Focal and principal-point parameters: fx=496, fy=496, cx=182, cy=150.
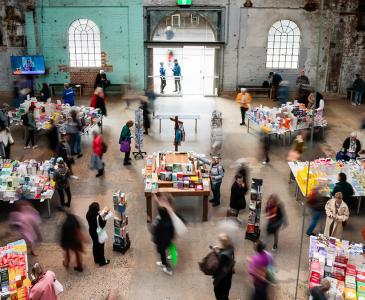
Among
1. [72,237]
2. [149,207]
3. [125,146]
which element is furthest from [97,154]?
[72,237]

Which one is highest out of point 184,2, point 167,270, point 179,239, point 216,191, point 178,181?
point 184,2

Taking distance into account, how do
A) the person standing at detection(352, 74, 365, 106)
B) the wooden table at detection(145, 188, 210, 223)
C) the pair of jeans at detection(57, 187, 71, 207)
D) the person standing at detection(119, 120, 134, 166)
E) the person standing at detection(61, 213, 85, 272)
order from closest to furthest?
1. the person standing at detection(61, 213, 85, 272)
2. the wooden table at detection(145, 188, 210, 223)
3. the pair of jeans at detection(57, 187, 71, 207)
4. the person standing at detection(119, 120, 134, 166)
5. the person standing at detection(352, 74, 365, 106)

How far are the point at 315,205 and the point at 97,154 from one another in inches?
228

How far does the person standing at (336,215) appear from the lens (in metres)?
9.54

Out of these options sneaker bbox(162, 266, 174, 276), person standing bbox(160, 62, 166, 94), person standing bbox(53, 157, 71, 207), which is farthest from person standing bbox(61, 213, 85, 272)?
person standing bbox(160, 62, 166, 94)

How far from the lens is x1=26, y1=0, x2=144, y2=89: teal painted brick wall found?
20844mm

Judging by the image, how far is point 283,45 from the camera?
857 inches

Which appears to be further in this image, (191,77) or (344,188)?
(191,77)

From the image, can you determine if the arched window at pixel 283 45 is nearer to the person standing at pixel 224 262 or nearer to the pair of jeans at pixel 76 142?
the pair of jeans at pixel 76 142

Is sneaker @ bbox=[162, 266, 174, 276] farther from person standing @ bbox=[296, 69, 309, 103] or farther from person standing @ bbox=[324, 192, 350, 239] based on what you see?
person standing @ bbox=[296, 69, 309, 103]

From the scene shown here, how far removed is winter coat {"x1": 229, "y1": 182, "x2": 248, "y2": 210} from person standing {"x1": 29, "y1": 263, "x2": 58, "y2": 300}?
4393 mm

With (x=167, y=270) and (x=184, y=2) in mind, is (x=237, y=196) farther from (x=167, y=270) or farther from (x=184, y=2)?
(x=184, y=2)

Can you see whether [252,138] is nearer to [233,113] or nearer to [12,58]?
[233,113]

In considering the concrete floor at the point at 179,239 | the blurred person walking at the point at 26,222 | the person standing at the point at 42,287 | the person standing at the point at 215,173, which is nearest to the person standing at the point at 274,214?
the concrete floor at the point at 179,239
